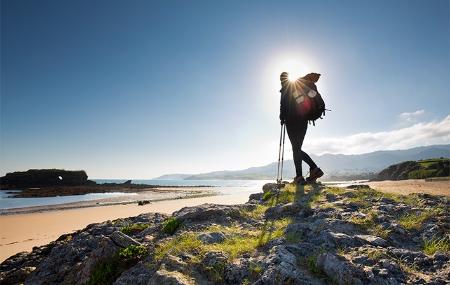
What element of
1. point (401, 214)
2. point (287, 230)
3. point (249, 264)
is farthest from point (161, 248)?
point (401, 214)

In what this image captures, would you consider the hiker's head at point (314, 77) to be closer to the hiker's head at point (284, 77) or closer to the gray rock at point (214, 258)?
the hiker's head at point (284, 77)

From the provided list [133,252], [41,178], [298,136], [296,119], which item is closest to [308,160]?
[298,136]

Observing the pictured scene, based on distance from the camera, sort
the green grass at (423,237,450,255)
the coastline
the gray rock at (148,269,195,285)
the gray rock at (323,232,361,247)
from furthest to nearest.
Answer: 1. the coastline
2. the gray rock at (323,232,361,247)
3. the green grass at (423,237,450,255)
4. the gray rock at (148,269,195,285)

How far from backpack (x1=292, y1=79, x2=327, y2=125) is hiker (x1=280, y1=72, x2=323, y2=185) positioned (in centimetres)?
6

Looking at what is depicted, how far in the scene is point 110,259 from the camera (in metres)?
6.64

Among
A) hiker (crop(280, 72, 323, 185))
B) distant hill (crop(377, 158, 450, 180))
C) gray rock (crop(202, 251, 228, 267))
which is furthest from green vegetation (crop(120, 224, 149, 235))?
distant hill (crop(377, 158, 450, 180))

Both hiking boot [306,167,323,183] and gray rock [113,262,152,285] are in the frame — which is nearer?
gray rock [113,262,152,285]

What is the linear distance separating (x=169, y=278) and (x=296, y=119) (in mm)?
9802

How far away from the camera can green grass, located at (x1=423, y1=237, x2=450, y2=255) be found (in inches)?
209

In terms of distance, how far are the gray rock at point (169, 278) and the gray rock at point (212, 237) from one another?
1536 millimetres

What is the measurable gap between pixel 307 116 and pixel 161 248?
9061mm

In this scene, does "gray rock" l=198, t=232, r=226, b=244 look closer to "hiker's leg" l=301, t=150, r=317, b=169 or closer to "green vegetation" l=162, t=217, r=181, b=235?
"green vegetation" l=162, t=217, r=181, b=235

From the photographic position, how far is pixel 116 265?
6.48 m

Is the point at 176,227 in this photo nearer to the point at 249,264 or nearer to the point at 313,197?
the point at 249,264
